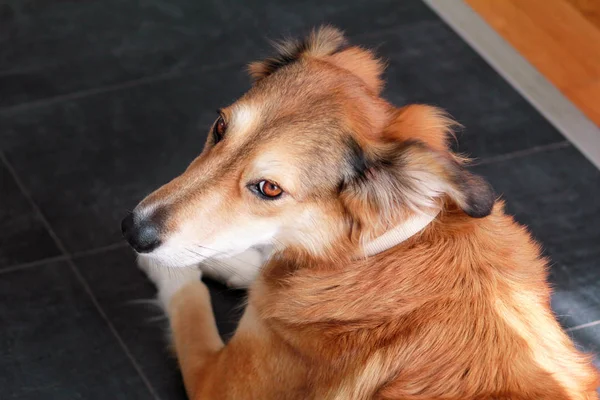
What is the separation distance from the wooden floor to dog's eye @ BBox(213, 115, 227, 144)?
2.19 metres

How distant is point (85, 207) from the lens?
124 inches

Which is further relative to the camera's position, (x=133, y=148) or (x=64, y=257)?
(x=133, y=148)

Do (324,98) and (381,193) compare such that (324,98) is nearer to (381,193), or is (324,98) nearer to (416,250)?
(381,193)

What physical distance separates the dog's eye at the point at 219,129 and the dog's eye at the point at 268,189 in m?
0.19

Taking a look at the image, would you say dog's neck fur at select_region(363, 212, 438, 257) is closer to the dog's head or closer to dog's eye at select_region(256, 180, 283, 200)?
the dog's head

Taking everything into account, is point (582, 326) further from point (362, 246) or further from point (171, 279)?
point (171, 279)

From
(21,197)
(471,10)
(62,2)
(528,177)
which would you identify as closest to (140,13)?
(62,2)

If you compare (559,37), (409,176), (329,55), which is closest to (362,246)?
(409,176)

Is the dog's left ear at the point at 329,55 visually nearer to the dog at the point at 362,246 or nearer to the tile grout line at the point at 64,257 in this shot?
the dog at the point at 362,246

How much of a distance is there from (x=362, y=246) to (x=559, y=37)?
2555mm

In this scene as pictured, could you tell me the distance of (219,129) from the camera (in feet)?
7.13

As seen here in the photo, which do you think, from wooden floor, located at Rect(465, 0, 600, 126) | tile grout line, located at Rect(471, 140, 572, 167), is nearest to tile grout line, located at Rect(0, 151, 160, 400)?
tile grout line, located at Rect(471, 140, 572, 167)

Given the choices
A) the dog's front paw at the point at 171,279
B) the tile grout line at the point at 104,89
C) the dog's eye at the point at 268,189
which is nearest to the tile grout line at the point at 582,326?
the dog's front paw at the point at 171,279

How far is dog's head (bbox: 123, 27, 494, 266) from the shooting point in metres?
2.02
